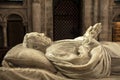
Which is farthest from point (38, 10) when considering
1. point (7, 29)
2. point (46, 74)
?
point (46, 74)

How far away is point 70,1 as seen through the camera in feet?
30.2

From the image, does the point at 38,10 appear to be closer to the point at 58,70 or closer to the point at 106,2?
the point at 106,2

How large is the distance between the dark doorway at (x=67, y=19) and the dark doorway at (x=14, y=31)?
1187 millimetres

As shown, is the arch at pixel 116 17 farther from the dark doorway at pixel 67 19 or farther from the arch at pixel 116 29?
the dark doorway at pixel 67 19

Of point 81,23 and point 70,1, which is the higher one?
point 70,1

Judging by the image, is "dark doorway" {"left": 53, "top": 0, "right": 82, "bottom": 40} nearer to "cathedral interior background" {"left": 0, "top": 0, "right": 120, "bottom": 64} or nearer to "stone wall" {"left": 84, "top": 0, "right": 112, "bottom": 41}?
"cathedral interior background" {"left": 0, "top": 0, "right": 120, "bottom": 64}

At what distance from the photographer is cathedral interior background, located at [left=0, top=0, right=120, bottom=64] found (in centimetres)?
841

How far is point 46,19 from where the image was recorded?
852 centimetres

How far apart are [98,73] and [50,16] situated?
5.82 m

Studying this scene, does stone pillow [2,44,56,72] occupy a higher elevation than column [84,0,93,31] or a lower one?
lower

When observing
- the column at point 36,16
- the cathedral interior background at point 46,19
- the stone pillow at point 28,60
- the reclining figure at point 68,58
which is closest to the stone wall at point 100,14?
the cathedral interior background at point 46,19

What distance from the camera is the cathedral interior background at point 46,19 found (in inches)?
331

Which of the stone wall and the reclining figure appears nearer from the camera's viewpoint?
the reclining figure

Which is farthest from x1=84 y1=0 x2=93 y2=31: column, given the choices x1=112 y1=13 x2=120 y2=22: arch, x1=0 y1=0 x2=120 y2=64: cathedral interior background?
x1=112 y1=13 x2=120 y2=22: arch
